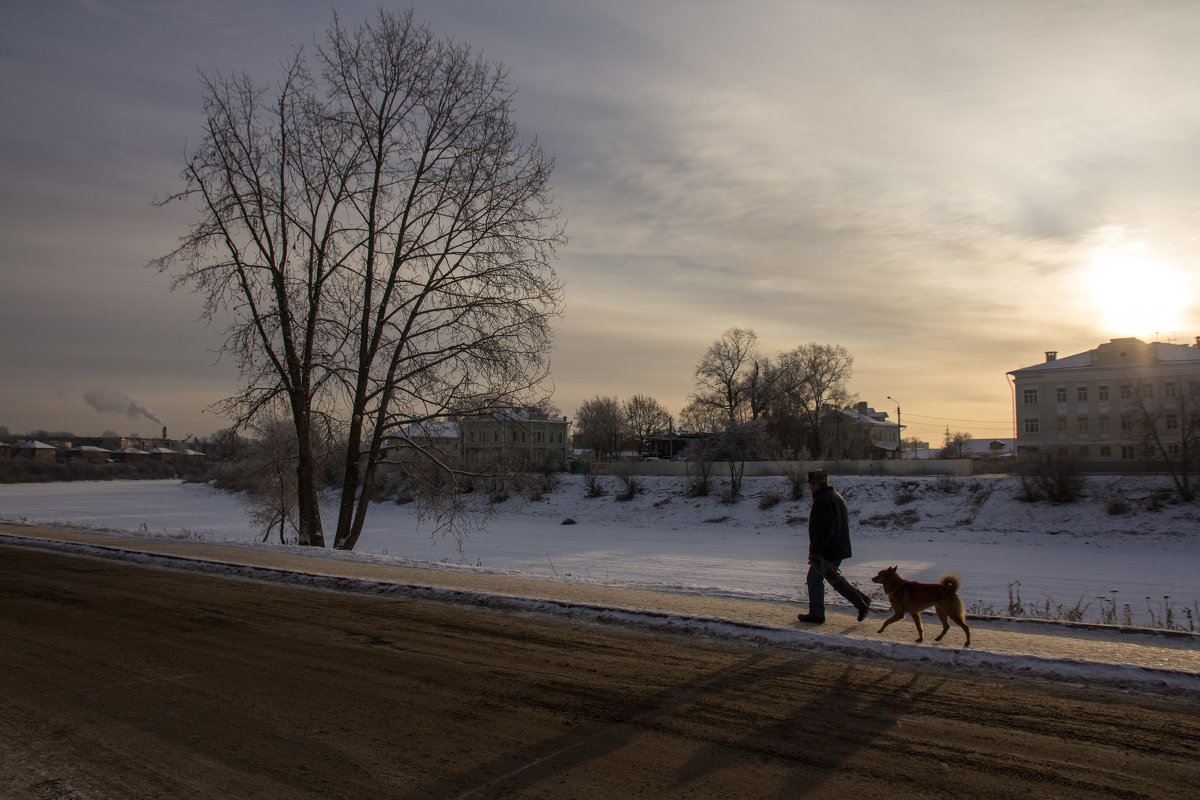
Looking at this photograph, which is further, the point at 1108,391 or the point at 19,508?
the point at 1108,391

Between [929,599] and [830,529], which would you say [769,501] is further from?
[929,599]

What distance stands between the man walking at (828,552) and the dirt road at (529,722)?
1478 millimetres

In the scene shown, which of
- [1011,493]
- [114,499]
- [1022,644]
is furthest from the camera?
[114,499]

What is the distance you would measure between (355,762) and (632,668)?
8.82ft

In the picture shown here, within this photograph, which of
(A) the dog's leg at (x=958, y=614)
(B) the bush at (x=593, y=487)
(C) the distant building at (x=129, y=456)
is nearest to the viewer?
(A) the dog's leg at (x=958, y=614)

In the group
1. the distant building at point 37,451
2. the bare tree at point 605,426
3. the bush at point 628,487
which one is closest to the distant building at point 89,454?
the distant building at point 37,451

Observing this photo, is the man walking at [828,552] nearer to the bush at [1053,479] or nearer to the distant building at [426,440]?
the distant building at [426,440]

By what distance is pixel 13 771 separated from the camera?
4.41 meters

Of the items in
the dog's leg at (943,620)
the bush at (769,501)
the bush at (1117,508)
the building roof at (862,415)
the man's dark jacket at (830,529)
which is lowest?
the bush at (769,501)

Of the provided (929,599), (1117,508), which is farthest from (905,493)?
(929,599)

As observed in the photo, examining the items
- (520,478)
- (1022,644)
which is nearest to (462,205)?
(520,478)

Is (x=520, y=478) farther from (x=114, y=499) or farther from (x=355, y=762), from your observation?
(x=114, y=499)

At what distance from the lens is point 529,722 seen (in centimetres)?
515

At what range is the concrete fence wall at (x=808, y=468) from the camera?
174 feet
